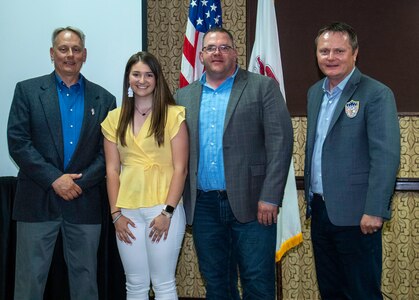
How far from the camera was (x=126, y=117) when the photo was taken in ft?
7.91

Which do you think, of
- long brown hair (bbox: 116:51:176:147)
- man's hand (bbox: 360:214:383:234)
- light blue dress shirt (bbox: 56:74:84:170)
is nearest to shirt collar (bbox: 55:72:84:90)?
light blue dress shirt (bbox: 56:74:84:170)

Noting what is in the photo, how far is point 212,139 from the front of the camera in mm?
2340

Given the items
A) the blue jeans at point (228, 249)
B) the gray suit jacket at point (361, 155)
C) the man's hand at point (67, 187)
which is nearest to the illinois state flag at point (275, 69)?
the blue jeans at point (228, 249)

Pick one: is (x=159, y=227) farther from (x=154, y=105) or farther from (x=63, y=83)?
(x=63, y=83)

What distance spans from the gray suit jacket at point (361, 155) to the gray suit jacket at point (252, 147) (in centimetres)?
22

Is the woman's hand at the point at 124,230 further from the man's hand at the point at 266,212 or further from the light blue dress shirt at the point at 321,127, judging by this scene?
the light blue dress shirt at the point at 321,127

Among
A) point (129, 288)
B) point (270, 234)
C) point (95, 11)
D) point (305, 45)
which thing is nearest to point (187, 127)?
point (270, 234)

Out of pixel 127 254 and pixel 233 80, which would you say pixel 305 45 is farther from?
pixel 127 254

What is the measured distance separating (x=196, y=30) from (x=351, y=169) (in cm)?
173

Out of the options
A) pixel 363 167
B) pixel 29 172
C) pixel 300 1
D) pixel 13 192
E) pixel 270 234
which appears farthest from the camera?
pixel 300 1

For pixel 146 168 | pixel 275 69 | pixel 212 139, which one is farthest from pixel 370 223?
pixel 275 69

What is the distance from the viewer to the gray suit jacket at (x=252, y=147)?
89.5 inches

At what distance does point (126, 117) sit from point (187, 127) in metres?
0.31

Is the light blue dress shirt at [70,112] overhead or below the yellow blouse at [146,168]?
overhead
